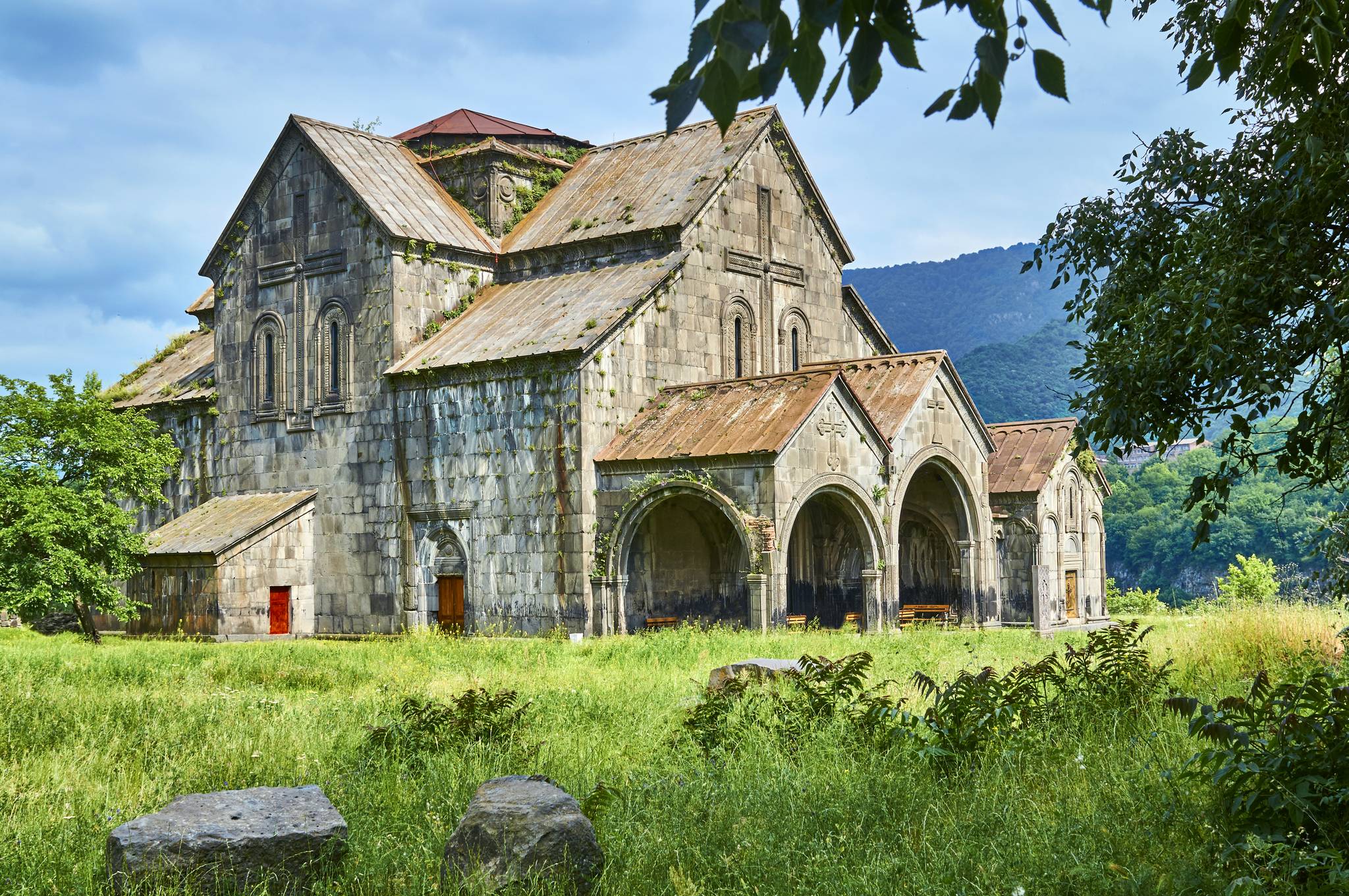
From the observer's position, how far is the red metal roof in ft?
93.6

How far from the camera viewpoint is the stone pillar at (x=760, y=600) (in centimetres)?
1986

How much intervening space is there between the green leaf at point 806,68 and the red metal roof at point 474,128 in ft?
84.1

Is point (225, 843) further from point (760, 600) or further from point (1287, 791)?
point (760, 600)

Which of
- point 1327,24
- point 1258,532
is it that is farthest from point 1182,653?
point 1258,532

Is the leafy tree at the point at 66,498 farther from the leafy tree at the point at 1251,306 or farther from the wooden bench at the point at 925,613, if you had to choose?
the leafy tree at the point at 1251,306

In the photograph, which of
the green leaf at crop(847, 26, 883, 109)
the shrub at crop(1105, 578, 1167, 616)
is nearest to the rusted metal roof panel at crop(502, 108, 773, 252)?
the shrub at crop(1105, 578, 1167, 616)

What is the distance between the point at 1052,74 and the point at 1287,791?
376cm

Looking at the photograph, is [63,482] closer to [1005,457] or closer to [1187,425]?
[1005,457]

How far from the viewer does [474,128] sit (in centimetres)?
2866

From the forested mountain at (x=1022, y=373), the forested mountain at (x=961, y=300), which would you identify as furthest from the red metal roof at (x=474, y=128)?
the forested mountain at (x=961, y=300)

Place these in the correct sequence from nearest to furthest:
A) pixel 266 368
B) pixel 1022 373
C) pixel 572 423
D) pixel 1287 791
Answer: pixel 1287 791, pixel 572 423, pixel 266 368, pixel 1022 373

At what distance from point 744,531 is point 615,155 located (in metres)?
11.3

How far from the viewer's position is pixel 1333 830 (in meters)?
5.99

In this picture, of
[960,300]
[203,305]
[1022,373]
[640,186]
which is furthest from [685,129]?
[960,300]
